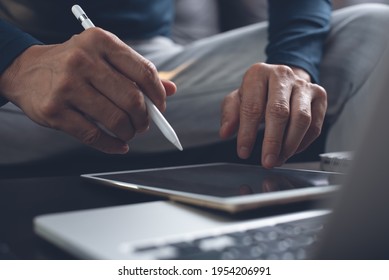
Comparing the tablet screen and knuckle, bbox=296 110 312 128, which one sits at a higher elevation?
the tablet screen

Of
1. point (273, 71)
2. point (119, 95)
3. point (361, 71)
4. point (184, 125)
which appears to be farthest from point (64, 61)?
point (361, 71)

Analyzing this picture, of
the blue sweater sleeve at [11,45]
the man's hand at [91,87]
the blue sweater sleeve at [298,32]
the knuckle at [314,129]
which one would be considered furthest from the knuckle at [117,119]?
the blue sweater sleeve at [298,32]

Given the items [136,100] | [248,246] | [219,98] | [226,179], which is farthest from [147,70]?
[219,98]

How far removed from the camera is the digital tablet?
1.11ft

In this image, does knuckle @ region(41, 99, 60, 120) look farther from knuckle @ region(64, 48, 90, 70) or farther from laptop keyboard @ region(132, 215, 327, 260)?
laptop keyboard @ region(132, 215, 327, 260)

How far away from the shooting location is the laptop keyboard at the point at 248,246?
25 centimetres

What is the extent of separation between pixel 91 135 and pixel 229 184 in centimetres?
18

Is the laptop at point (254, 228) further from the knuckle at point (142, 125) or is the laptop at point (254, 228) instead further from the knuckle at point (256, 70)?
the knuckle at point (256, 70)

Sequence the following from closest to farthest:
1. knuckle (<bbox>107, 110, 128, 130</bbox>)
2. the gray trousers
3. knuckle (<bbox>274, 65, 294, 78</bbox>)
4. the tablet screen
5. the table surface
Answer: the table surface → the tablet screen → knuckle (<bbox>107, 110, 128, 130</bbox>) → knuckle (<bbox>274, 65, 294, 78</bbox>) → the gray trousers

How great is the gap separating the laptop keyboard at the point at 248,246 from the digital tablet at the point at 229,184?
0.03 m

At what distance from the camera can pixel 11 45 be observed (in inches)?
22.0

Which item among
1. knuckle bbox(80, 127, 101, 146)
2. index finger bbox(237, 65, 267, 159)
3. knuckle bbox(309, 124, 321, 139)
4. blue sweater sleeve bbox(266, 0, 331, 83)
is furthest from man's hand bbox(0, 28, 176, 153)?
blue sweater sleeve bbox(266, 0, 331, 83)

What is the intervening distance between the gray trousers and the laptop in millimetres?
488
